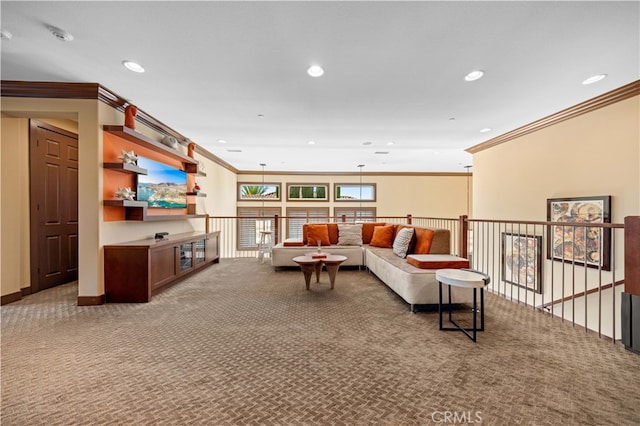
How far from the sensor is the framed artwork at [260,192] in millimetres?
9688

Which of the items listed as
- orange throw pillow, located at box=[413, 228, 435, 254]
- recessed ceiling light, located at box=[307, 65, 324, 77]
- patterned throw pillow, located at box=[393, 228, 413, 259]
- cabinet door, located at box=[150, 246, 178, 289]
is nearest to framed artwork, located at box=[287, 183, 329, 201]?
patterned throw pillow, located at box=[393, 228, 413, 259]

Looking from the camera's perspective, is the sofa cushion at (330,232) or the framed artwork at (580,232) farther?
the sofa cushion at (330,232)

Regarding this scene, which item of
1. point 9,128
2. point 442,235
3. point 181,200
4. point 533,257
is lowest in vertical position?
point 533,257

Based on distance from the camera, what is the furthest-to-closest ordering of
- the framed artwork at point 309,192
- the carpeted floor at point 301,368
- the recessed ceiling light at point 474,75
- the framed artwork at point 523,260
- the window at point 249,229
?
the framed artwork at point 309,192
the window at point 249,229
the framed artwork at point 523,260
the recessed ceiling light at point 474,75
the carpeted floor at point 301,368

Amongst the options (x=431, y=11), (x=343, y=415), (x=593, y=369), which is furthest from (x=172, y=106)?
(x=593, y=369)

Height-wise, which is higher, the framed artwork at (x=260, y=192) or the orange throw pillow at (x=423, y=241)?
the framed artwork at (x=260, y=192)

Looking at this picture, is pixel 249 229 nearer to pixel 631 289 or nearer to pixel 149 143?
pixel 149 143

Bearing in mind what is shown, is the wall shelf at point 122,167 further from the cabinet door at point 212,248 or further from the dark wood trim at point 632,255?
the dark wood trim at point 632,255

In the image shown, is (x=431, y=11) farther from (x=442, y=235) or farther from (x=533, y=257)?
(x=533, y=257)

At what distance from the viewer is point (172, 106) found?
12.6 ft

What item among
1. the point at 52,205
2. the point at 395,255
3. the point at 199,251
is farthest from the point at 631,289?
the point at 52,205

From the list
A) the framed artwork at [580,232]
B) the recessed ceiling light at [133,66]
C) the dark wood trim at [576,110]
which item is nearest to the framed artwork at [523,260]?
the framed artwork at [580,232]

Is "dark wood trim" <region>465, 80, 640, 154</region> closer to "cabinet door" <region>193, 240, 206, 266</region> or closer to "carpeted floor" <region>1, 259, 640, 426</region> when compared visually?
"carpeted floor" <region>1, 259, 640, 426</region>

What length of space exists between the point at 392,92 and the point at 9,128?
4967 millimetres
